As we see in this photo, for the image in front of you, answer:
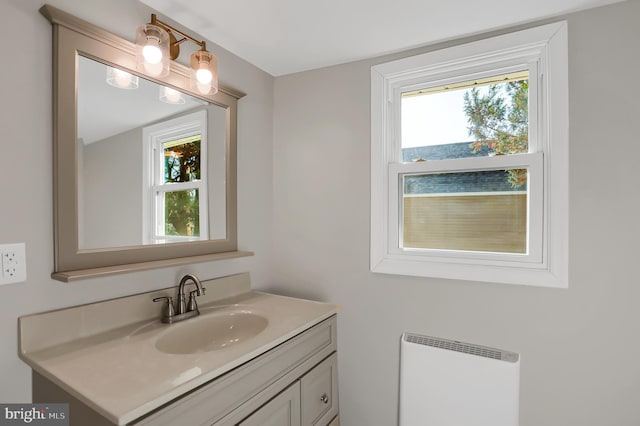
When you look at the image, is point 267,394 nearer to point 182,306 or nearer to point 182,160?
point 182,306

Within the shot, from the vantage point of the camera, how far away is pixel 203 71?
139 centimetres

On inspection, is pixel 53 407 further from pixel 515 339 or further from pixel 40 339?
pixel 515 339

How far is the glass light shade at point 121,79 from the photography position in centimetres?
123

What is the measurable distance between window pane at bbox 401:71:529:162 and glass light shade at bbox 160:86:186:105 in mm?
1161

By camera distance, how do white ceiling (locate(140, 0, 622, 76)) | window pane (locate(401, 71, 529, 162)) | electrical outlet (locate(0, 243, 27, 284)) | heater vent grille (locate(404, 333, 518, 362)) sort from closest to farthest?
electrical outlet (locate(0, 243, 27, 284)) < white ceiling (locate(140, 0, 622, 76)) < heater vent grille (locate(404, 333, 518, 362)) < window pane (locate(401, 71, 529, 162))

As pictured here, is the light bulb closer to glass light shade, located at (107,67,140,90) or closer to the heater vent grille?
glass light shade, located at (107,67,140,90)

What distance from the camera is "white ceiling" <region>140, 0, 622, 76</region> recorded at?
1337 mm

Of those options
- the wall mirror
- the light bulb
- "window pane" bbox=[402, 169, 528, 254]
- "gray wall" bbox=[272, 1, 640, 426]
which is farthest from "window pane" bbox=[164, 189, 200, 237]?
"window pane" bbox=[402, 169, 528, 254]

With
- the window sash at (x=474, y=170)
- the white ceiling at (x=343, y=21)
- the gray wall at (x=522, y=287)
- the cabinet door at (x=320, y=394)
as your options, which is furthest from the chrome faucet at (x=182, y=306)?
the white ceiling at (x=343, y=21)

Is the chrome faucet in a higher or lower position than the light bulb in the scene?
lower

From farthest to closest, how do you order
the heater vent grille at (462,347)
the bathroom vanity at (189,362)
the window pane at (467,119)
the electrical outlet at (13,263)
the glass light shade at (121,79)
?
the window pane at (467,119), the heater vent grille at (462,347), the glass light shade at (121,79), the electrical outlet at (13,263), the bathroom vanity at (189,362)

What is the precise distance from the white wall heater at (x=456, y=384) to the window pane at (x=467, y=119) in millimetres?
957

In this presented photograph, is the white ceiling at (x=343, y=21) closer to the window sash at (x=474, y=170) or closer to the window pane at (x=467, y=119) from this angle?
the window pane at (x=467, y=119)

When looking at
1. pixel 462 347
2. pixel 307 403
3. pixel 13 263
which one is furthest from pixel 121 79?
pixel 462 347
